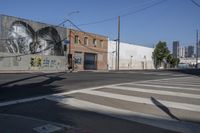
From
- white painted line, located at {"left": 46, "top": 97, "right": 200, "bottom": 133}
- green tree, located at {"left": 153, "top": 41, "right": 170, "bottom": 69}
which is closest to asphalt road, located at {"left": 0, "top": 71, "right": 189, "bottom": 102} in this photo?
white painted line, located at {"left": 46, "top": 97, "right": 200, "bottom": 133}

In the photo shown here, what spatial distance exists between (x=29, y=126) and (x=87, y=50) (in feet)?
154

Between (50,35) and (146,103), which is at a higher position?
(50,35)

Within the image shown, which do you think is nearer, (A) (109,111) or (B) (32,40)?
(A) (109,111)

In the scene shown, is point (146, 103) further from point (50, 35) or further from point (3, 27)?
point (50, 35)

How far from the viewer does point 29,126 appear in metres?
7.13

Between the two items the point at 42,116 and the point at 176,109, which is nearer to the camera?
the point at 42,116

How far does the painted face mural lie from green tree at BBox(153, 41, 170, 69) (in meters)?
36.9

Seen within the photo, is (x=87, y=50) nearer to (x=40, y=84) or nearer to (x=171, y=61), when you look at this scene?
(x=40, y=84)

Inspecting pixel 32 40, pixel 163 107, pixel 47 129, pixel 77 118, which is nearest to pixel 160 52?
pixel 32 40

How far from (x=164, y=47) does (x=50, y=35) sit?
39990 mm

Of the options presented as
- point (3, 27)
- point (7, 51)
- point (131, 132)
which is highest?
point (3, 27)

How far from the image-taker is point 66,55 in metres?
49.2

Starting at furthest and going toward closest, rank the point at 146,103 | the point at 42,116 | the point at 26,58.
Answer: the point at 26,58
the point at 146,103
the point at 42,116

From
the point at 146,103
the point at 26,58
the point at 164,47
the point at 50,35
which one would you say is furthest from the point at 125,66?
the point at 146,103
